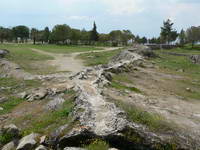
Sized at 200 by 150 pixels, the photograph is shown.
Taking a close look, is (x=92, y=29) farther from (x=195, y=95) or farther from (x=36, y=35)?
(x=195, y=95)

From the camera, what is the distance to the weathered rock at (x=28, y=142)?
8945 mm

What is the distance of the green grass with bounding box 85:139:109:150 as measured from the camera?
8185 millimetres

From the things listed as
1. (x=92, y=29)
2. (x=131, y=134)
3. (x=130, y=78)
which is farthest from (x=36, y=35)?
(x=131, y=134)

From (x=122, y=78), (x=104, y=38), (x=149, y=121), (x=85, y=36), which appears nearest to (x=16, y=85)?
(x=122, y=78)

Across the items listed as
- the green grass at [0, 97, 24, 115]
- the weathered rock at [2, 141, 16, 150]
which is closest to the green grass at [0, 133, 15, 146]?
the weathered rock at [2, 141, 16, 150]

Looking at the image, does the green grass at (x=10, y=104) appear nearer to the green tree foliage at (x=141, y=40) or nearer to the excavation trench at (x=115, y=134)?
the excavation trench at (x=115, y=134)

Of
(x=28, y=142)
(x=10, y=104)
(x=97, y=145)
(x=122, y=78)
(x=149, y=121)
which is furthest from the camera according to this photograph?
(x=122, y=78)

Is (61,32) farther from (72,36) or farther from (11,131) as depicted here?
(11,131)

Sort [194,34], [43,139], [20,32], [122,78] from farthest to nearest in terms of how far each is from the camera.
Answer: [20,32] → [194,34] → [122,78] → [43,139]

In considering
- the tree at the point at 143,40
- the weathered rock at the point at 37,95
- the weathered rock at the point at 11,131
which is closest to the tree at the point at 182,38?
the tree at the point at 143,40

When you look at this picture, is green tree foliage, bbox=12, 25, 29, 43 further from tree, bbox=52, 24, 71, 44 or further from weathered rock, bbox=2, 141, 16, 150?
weathered rock, bbox=2, 141, 16, 150

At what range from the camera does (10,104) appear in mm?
15016

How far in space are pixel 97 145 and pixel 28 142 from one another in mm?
2532

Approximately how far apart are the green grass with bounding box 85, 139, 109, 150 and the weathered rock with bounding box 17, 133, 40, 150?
2.04 meters
